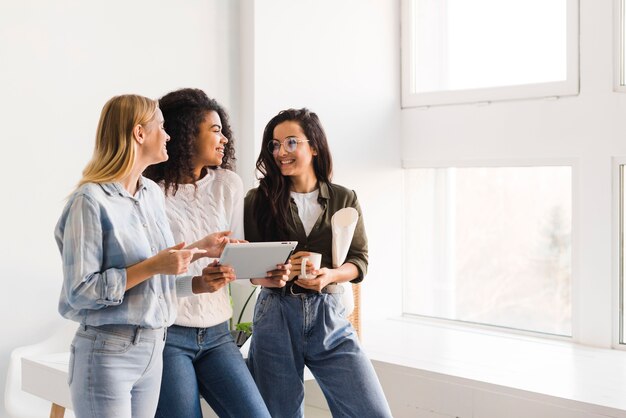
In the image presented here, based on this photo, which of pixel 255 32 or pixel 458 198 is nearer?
pixel 255 32

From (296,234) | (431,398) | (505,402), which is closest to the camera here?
(296,234)

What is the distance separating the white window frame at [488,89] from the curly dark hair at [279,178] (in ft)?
7.00

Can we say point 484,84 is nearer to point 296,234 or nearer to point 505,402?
point 505,402

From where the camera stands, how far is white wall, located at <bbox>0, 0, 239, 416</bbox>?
331 cm

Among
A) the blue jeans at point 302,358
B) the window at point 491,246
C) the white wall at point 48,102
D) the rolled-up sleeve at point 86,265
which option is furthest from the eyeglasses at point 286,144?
the window at point 491,246

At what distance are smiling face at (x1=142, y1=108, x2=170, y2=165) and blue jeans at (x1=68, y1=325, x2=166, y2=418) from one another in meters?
0.43

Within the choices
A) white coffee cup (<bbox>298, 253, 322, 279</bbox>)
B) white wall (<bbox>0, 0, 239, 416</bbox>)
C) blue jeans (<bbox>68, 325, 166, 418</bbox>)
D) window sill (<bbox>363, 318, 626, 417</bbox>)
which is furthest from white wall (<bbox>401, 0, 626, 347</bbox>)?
blue jeans (<bbox>68, 325, 166, 418</bbox>)

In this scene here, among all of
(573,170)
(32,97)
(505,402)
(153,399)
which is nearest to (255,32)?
(32,97)

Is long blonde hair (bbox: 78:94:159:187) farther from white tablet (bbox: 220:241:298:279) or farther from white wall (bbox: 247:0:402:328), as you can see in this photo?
white wall (bbox: 247:0:402:328)

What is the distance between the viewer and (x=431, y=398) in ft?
11.6

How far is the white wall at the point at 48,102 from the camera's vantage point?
10.9 ft

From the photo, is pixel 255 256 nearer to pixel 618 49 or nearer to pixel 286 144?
pixel 286 144

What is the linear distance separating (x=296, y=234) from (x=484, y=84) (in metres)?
2.53

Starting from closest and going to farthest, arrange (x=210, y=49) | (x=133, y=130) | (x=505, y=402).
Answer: (x=133, y=130) < (x=505, y=402) < (x=210, y=49)
